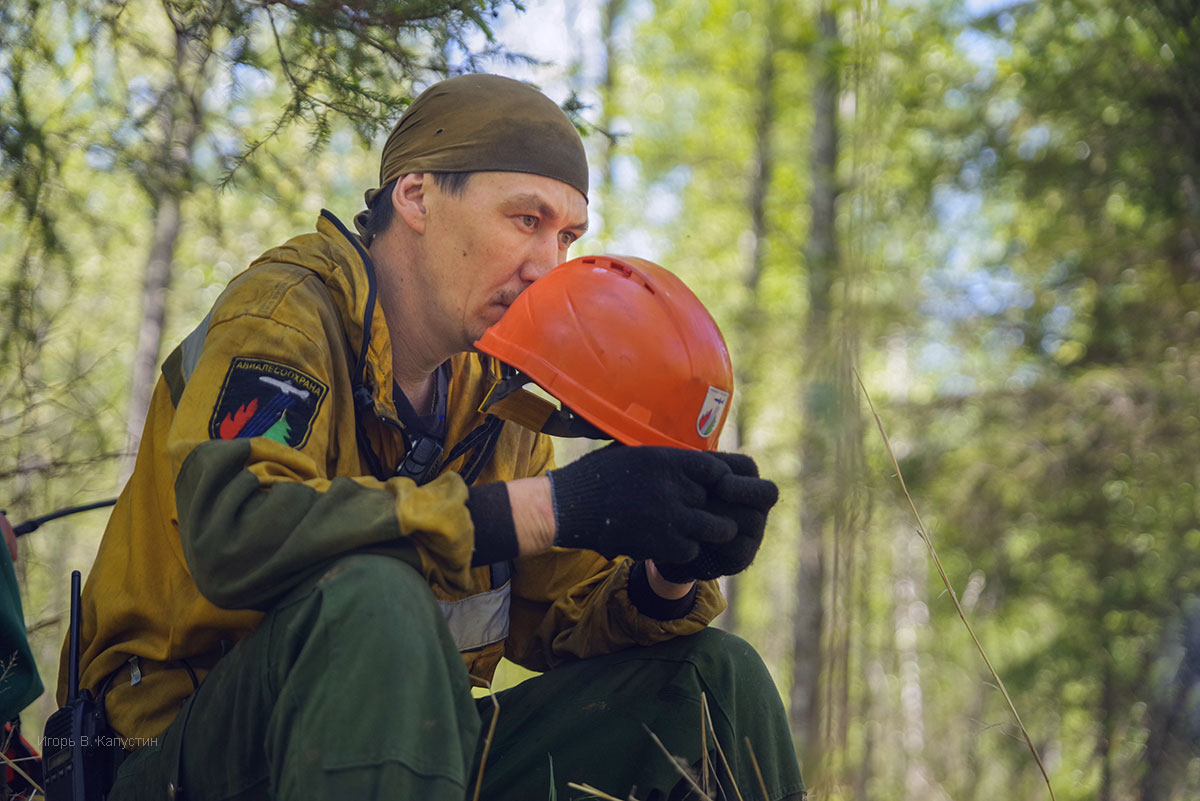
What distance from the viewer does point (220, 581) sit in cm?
176

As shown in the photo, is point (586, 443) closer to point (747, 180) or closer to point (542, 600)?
point (747, 180)

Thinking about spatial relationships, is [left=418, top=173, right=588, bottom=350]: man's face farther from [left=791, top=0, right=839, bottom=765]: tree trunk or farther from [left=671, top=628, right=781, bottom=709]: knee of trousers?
[left=791, top=0, right=839, bottom=765]: tree trunk

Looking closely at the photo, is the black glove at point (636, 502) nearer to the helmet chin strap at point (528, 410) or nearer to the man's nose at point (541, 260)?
the helmet chin strap at point (528, 410)

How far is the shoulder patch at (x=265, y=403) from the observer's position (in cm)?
190

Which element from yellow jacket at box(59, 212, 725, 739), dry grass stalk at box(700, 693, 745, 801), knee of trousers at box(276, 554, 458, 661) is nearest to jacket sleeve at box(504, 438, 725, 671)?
yellow jacket at box(59, 212, 725, 739)

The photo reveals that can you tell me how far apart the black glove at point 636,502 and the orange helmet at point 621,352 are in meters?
0.34

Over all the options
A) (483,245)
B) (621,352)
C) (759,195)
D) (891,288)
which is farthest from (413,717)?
(759,195)

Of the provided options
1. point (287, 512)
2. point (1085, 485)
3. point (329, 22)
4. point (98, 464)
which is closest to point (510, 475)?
point (287, 512)

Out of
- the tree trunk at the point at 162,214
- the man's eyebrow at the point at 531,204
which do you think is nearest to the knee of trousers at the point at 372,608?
the man's eyebrow at the point at 531,204

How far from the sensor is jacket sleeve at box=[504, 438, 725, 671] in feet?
8.14

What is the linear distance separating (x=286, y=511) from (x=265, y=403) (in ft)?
1.01

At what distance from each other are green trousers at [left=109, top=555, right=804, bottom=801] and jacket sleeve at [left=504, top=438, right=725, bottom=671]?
0.06 metres

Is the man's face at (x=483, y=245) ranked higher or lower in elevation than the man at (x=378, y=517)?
higher

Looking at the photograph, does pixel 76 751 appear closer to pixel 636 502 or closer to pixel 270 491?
pixel 270 491
